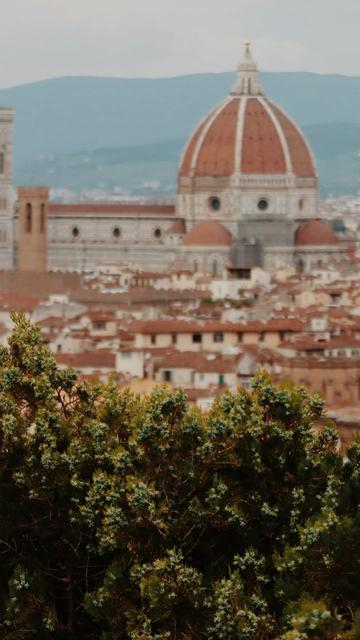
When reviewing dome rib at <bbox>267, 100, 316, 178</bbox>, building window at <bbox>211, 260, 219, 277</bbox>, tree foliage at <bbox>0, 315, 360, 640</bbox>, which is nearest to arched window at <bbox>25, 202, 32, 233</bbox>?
building window at <bbox>211, 260, 219, 277</bbox>

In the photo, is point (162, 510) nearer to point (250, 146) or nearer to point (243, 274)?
point (243, 274)

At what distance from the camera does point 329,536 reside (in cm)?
1727

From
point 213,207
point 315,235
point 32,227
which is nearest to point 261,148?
point 213,207

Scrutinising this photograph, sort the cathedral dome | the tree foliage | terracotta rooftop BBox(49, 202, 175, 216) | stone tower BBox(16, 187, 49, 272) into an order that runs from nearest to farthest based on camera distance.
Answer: the tree foliage
stone tower BBox(16, 187, 49, 272)
the cathedral dome
terracotta rooftop BBox(49, 202, 175, 216)

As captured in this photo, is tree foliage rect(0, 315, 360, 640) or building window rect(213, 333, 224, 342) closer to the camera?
tree foliage rect(0, 315, 360, 640)

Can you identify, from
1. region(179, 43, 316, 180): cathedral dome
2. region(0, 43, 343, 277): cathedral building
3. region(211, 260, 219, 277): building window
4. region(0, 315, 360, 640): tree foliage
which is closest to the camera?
region(0, 315, 360, 640): tree foliage

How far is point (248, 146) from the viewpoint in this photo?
133000mm

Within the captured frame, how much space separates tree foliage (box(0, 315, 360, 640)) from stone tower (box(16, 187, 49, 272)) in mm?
103341

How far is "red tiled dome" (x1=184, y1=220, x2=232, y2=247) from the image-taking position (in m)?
122

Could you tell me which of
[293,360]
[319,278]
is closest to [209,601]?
[293,360]

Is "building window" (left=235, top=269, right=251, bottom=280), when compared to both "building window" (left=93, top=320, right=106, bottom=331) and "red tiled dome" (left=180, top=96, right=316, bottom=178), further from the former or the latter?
"building window" (left=93, top=320, right=106, bottom=331)

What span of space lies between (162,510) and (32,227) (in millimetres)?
107045

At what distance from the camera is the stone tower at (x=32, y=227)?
124 m

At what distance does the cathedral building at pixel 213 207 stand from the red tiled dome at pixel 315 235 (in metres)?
0.05
